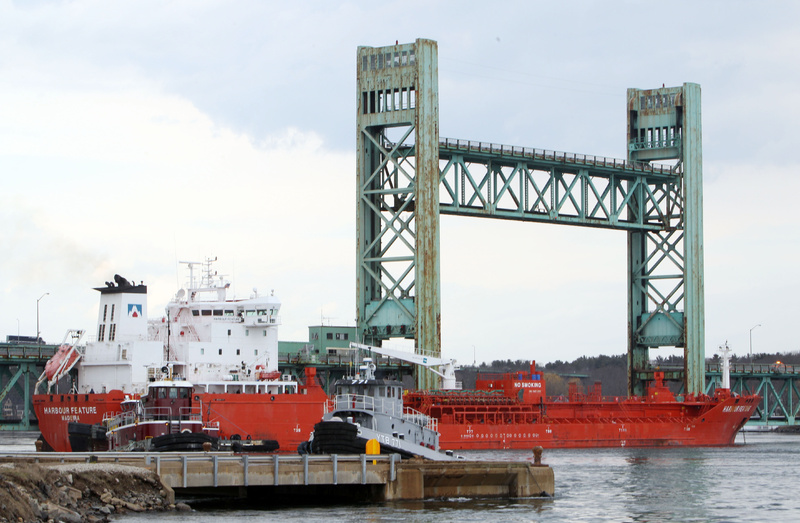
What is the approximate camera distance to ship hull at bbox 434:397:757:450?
2677 inches

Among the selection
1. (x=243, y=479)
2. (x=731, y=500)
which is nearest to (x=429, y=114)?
(x=731, y=500)

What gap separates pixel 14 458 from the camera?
32.7 meters

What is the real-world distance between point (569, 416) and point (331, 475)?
1573 inches

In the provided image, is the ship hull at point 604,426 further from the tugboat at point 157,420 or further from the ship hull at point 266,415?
the tugboat at point 157,420

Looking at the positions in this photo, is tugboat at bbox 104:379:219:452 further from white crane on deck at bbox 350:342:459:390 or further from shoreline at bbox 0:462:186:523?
white crane on deck at bbox 350:342:459:390

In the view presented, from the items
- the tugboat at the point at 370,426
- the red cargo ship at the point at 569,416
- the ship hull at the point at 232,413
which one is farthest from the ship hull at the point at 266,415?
the red cargo ship at the point at 569,416

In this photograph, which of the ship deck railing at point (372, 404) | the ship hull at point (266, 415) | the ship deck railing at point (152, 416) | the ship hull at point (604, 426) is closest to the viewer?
the ship deck railing at point (372, 404)

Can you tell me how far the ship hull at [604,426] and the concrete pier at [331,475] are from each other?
93.9ft

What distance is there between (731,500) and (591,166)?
137ft

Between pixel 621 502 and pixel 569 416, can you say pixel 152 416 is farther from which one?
pixel 569 416

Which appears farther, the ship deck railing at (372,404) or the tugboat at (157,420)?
the tugboat at (157,420)

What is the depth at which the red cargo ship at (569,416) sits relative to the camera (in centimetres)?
6769

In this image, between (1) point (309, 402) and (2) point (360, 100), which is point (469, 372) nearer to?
(2) point (360, 100)

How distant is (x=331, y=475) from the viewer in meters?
35.2
